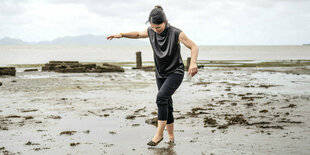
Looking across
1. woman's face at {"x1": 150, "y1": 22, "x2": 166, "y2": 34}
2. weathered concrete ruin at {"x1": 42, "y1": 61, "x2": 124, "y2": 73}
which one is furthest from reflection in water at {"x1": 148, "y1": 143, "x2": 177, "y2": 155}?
weathered concrete ruin at {"x1": 42, "y1": 61, "x2": 124, "y2": 73}

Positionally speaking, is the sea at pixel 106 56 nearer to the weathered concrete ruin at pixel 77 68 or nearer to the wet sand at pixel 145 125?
the weathered concrete ruin at pixel 77 68

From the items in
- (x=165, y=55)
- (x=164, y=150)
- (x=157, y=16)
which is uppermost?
(x=157, y=16)

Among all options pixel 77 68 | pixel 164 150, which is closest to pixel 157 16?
pixel 164 150

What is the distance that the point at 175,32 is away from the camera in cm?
460

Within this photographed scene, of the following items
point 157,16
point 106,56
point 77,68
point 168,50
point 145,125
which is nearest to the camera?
point 157,16

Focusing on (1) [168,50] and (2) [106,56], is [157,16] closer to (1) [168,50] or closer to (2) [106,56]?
(1) [168,50]

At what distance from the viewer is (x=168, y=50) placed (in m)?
4.64

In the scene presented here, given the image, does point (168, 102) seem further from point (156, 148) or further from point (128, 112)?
point (128, 112)

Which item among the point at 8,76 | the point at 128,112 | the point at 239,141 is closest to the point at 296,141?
the point at 239,141

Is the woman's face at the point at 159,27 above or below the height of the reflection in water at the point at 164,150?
above

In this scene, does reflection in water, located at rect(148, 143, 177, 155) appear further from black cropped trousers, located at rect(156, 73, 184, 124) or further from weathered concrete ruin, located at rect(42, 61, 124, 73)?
weathered concrete ruin, located at rect(42, 61, 124, 73)

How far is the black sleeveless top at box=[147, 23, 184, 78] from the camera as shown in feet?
15.1

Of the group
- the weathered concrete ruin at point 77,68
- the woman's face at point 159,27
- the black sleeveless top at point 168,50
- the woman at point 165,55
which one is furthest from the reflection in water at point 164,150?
the weathered concrete ruin at point 77,68

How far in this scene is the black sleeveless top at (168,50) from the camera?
4616 millimetres
